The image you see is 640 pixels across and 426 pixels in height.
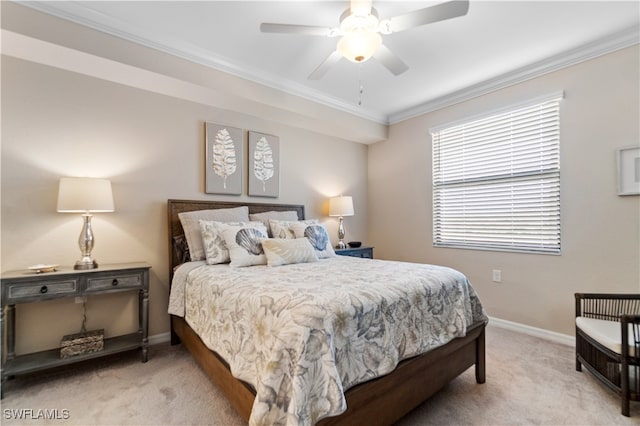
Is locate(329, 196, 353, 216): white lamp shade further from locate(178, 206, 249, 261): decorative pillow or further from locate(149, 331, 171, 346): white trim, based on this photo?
Result: locate(149, 331, 171, 346): white trim

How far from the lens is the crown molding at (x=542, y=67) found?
2.46m

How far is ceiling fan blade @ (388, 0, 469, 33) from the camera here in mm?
1623

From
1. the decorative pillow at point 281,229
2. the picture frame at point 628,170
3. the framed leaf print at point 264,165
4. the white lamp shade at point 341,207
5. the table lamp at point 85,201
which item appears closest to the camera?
the table lamp at point 85,201

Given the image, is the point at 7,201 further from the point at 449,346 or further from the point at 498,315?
Result: the point at 498,315

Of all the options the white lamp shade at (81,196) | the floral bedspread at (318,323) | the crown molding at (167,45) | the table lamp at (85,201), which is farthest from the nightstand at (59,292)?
the crown molding at (167,45)

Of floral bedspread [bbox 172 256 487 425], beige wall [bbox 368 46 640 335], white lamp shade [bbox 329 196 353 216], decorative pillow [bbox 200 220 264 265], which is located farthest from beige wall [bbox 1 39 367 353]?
beige wall [bbox 368 46 640 335]

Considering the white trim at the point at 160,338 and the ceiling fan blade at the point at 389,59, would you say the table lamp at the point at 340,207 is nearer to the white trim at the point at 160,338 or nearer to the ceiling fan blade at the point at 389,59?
the ceiling fan blade at the point at 389,59

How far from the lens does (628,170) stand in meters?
2.45

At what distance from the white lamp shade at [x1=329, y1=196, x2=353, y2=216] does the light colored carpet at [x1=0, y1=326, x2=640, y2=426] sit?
2.27 m

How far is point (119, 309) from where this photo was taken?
2627 mm

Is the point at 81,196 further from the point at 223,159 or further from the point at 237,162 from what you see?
the point at 237,162

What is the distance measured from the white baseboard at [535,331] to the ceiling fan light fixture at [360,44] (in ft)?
10.1

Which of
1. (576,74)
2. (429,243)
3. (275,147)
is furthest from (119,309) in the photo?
(576,74)

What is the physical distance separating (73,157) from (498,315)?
4.48 metres
